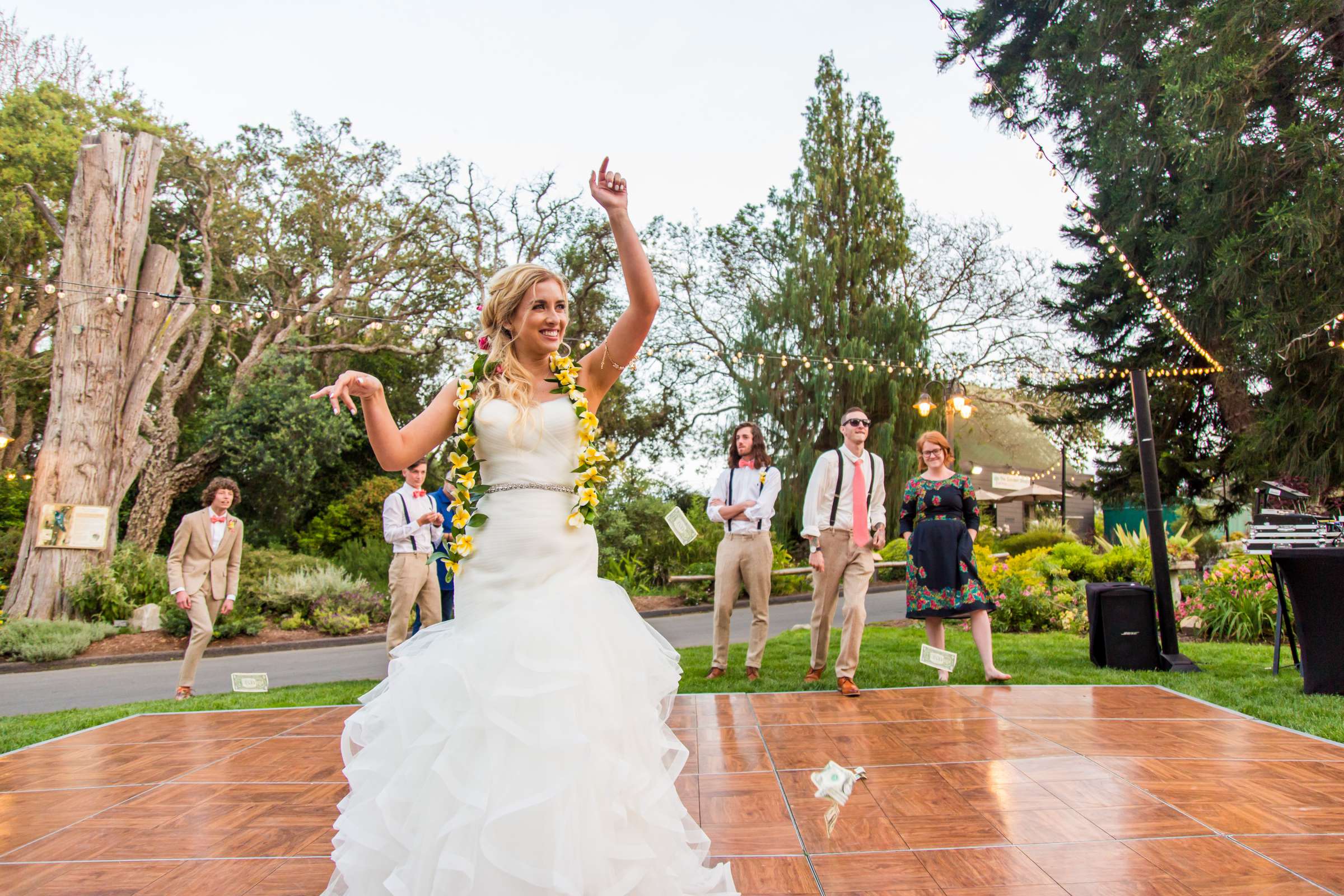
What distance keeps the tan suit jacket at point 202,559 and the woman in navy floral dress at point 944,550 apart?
16.4 ft

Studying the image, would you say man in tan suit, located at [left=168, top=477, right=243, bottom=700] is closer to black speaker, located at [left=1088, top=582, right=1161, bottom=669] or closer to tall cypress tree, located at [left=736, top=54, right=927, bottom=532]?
black speaker, located at [left=1088, top=582, right=1161, bottom=669]

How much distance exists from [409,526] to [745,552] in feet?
8.72

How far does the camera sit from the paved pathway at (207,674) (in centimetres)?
718

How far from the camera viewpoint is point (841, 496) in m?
5.71

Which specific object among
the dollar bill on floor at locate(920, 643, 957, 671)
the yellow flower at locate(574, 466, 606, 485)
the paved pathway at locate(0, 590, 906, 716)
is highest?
the yellow flower at locate(574, 466, 606, 485)

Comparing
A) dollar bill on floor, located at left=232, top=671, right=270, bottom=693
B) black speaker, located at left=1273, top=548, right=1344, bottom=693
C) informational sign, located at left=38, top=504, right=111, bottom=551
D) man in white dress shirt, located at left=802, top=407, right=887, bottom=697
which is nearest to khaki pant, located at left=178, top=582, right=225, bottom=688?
dollar bill on floor, located at left=232, top=671, right=270, bottom=693

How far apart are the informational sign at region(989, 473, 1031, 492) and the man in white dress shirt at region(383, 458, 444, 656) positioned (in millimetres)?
22025

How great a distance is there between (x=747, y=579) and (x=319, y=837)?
378 cm

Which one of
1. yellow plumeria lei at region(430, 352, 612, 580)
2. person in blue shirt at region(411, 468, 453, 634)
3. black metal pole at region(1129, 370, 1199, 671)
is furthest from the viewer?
person in blue shirt at region(411, 468, 453, 634)

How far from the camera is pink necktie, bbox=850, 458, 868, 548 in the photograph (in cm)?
562

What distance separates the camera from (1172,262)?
40.1 ft

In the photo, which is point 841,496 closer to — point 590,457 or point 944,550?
point 944,550

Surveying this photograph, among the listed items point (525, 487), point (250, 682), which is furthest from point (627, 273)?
point (250, 682)

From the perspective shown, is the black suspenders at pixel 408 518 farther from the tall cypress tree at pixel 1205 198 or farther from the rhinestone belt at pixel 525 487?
the tall cypress tree at pixel 1205 198
